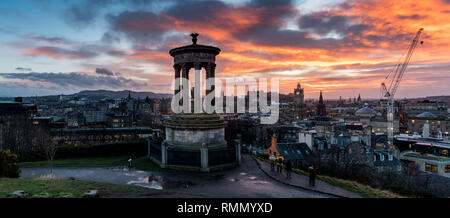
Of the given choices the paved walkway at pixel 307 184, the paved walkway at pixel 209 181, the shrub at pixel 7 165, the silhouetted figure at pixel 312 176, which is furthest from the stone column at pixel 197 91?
the shrub at pixel 7 165

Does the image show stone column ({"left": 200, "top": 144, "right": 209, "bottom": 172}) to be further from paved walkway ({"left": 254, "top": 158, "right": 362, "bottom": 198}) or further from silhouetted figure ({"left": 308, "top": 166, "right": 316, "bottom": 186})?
silhouetted figure ({"left": 308, "top": 166, "right": 316, "bottom": 186})

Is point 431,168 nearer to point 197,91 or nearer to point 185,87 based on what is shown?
point 197,91

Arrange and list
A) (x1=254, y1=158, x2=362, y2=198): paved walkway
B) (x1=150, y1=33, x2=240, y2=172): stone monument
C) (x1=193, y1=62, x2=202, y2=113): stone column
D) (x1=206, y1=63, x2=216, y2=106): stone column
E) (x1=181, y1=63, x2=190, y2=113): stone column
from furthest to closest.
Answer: (x1=206, y1=63, x2=216, y2=106): stone column
(x1=181, y1=63, x2=190, y2=113): stone column
(x1=193, y1=62, x2=202, y2=113): stone column
(x1=150, y1=33, x2=240, y2=172): stone monument
(x1=254, y1=158, x2=362, y2=198): paved walkway

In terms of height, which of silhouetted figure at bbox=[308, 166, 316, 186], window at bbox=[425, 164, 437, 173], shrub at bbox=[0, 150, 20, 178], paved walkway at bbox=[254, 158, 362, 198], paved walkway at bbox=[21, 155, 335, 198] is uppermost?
shrub at bbox=[0, 150, 20, 178]

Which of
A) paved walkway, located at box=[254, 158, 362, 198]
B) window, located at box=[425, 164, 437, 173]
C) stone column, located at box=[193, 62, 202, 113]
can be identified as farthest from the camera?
window, located at box=[425, 164, 437, 173]

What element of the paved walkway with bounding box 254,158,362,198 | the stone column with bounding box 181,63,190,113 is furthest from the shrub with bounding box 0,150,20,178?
the paved walkway with bounding box 254,158,362,198

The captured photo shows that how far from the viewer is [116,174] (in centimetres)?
2023

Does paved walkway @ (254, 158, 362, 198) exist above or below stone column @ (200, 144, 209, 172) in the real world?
below

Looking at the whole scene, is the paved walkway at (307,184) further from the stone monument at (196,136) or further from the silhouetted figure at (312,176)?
the stone monument at (196,136)

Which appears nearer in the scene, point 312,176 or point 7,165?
point 7,165

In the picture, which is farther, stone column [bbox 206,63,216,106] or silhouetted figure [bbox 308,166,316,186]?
stone column [bbox 206,63,216,106]

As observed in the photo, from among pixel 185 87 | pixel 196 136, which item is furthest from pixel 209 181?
pixel 185 87


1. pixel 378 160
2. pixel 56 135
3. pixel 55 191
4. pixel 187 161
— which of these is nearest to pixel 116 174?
pixel 187 161

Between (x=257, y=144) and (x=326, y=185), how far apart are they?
213 ft
